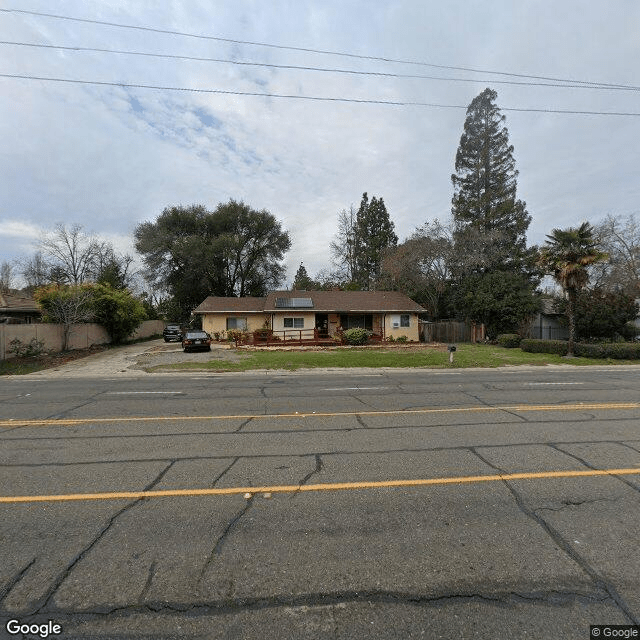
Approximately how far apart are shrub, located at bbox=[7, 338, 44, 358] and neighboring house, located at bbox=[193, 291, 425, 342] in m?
13.4

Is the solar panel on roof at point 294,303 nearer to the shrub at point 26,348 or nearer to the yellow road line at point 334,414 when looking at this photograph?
the shrub at point 26,348

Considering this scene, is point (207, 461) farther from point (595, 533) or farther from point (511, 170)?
point (511, 170)

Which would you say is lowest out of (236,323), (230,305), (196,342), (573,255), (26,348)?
(26,348)

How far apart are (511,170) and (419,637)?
161 ft

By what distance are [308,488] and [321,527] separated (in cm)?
80

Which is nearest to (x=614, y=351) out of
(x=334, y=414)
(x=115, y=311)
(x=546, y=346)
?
(x=546, y=346)

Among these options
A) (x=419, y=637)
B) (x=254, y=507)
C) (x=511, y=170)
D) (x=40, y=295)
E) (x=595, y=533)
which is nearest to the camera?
(x=419, y=637)

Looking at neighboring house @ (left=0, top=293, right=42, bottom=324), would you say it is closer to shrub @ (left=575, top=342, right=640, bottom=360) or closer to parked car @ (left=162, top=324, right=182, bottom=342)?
parked car @ (left=162, top=324, right=182, bottom=342)

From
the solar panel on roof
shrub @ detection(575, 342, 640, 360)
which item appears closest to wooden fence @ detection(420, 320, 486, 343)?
the solar panel on roof

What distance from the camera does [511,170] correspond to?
43.0m

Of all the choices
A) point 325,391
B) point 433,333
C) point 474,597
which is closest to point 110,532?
point 474,597

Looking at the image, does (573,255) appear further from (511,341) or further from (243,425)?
(243,425)

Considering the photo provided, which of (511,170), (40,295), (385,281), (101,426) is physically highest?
(511,170)

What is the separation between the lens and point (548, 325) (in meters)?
32.3
